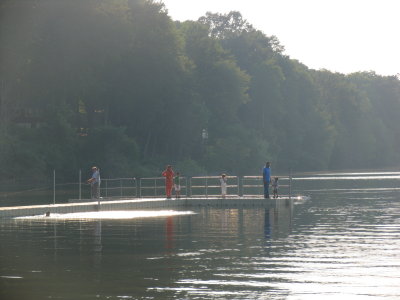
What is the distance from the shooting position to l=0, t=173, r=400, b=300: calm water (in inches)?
632

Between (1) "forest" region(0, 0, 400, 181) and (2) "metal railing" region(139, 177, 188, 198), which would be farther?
(1) "forest" region(0, 0, 400, 181)

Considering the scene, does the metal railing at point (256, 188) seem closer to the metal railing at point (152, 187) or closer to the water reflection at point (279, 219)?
the water reflection at point (279, 219)

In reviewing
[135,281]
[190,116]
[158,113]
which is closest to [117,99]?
[158,113]

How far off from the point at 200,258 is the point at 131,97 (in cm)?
7689

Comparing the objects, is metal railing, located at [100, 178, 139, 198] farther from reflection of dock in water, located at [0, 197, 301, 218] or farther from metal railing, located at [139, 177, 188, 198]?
reflection of dock in water, located at [0, 197, 301, 218]

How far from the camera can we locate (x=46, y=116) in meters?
86.6

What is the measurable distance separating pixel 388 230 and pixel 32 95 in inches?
2509

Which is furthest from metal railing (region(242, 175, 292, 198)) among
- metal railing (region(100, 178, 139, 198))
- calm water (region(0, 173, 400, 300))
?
calm water (region(0, 173, 400, 300))

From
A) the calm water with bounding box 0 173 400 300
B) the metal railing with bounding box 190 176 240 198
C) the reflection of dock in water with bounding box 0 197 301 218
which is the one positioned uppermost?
the metal railing with bounding box 190 176 240 198

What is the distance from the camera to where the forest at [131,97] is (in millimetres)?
84625

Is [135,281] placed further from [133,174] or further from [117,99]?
[117,99]

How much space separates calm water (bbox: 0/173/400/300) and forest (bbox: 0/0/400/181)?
4932cm

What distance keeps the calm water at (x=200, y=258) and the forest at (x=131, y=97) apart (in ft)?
162

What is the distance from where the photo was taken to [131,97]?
97.0m
